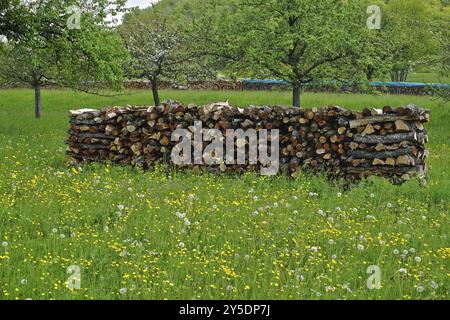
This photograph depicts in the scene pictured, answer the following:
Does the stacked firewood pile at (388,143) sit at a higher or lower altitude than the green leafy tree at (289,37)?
lower

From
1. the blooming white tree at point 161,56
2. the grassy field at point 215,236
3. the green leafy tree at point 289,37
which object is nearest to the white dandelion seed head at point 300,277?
the grassy field at point 215,236

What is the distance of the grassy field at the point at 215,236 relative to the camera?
247 inches

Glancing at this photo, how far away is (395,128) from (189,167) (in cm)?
472

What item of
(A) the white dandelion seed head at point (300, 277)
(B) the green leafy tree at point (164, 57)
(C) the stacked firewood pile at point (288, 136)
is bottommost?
(A) the white dandelion seed head at point (300, 277)

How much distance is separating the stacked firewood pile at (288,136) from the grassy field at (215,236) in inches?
28.4

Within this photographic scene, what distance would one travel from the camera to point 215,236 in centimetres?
787

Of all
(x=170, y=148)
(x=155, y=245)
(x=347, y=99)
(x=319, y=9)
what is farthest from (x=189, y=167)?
(x=347, y=99)

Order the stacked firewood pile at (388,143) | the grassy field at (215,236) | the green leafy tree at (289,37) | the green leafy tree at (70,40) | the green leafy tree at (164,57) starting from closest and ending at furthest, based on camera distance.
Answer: the grassy field at (215,236)
the stacked firewood pile at (388,143)
the green leafy tree at (70,40)
the green leafy tree at (289,37)
the green leafy tree at (164,57)

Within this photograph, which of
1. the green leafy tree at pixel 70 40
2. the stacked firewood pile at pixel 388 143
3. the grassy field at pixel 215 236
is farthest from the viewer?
the green leafy tree at pixel 70 40

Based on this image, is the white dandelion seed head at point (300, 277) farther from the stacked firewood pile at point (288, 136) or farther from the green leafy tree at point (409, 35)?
the green leafy tree at point (409, 35)

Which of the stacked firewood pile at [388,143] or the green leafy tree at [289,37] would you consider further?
the green leafy tree at [289,37]

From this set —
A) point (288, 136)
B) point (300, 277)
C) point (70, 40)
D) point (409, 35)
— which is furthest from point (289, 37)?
point (409, 35)

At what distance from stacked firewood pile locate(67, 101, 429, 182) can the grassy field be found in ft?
2.37

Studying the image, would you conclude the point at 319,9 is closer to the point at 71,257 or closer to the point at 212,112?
the point at 212,112
